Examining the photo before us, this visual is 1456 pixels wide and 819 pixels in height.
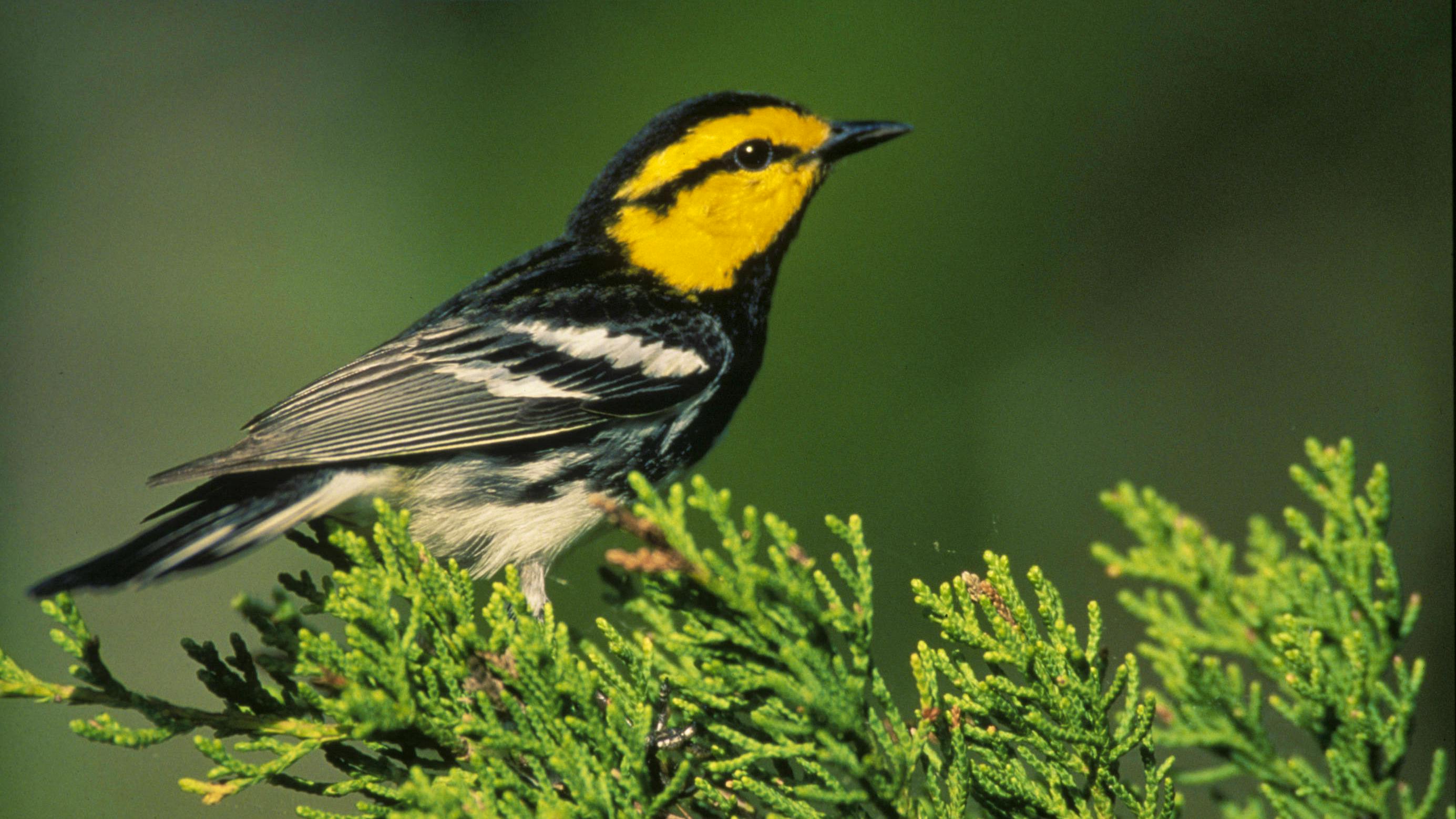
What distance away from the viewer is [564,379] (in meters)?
2.12

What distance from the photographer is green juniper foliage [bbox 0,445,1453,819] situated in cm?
109

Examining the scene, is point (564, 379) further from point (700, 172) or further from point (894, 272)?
point (894, 272)

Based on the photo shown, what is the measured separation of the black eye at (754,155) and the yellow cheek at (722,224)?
0.06 feet

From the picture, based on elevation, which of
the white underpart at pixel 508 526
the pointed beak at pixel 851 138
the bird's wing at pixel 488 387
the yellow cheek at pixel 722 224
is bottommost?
the white underpart at pixel 508 526

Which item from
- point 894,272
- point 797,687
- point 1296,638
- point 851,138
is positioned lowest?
point 797,687

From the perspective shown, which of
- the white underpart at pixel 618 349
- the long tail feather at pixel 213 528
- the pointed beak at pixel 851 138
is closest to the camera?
the long tail feather at pixel 213 528

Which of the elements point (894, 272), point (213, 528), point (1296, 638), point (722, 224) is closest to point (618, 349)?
point (722, 224)

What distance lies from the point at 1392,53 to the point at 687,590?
421 centimetres

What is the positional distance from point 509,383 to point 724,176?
748 mm

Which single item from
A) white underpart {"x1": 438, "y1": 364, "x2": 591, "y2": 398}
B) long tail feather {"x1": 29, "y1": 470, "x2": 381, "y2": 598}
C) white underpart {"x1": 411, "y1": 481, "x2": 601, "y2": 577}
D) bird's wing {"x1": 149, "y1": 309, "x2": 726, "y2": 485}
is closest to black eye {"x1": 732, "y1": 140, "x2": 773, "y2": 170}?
bird's wing {"x1": 149, "y1": 309, "x2": 726, "y2": 485}

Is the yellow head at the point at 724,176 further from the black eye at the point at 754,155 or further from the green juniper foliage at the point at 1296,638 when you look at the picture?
the green juniper foliage at the point at 1296,638

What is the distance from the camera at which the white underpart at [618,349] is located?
84.4 inches

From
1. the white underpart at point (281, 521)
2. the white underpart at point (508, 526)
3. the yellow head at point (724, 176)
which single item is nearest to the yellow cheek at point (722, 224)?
the yellow head at point (724, 176)

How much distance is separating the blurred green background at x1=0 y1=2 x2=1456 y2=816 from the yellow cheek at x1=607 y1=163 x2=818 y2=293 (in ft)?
3.12
